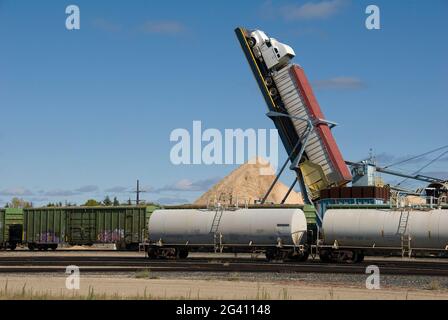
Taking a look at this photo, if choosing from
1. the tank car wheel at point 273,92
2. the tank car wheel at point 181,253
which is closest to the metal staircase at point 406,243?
the tank car wheel at point 181,253

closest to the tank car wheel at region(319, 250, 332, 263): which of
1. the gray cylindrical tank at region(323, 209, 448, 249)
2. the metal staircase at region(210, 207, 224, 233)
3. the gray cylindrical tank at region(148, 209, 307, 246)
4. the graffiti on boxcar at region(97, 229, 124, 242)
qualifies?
the gray cylindrical tank at region(323, 209, 448, 249)

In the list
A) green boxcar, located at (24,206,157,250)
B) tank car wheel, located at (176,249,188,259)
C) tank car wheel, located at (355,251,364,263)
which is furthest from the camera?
green boxcar, located at (24,206,157,250)

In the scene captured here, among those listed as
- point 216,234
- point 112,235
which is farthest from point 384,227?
point 112,235

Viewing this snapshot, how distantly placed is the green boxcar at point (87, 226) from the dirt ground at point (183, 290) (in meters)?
31.2

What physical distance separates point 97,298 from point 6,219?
48593mm

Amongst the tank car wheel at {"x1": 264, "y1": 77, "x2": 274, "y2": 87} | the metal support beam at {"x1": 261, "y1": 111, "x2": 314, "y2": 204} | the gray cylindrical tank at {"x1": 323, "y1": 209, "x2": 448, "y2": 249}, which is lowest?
the gray cylindrical tank at {"x1": 323, "y1": 209, "x2": 448, "y2": 249}

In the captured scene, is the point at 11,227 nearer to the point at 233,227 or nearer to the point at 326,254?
the point at 233,227

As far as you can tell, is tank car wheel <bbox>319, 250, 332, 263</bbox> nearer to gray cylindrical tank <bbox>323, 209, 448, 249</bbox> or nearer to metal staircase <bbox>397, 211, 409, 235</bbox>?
gray cylindrical tank <bbox>323, 209, 448, 249</bbox>

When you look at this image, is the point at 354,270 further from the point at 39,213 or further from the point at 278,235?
the point at 39,213

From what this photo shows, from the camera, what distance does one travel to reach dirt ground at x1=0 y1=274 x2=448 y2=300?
2262cm

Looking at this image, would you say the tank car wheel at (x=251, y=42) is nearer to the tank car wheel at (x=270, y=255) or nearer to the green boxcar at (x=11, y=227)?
the tank car wheel at (x=270, y=255)

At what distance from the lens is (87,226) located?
2507 inches

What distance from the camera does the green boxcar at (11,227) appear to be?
6731 centimetres

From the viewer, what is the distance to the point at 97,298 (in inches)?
838
